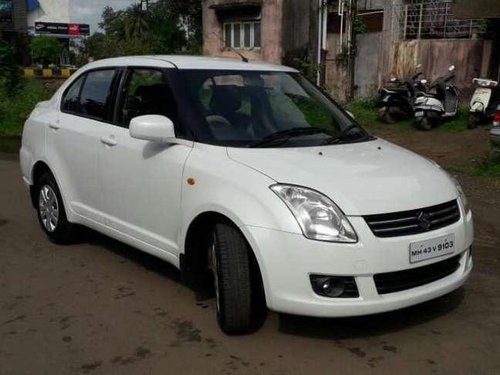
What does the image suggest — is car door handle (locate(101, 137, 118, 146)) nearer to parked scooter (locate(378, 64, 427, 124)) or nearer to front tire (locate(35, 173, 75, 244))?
front tire (locate(35, 173, 75, 244))

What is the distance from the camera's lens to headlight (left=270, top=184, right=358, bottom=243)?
3184 millimetres

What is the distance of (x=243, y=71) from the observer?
4.44 m

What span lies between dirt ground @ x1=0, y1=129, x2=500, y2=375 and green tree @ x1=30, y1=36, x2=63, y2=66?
2116 inches

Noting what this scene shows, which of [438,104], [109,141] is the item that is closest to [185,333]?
[109,141]

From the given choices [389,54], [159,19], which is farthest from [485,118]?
[159,19]

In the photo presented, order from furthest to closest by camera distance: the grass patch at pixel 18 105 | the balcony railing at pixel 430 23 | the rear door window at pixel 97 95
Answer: the balcony railing at pixel 430 23 → the grass patch at pixel 18 105 → the rear door window at pixel 97 95

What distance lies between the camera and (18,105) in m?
13.9

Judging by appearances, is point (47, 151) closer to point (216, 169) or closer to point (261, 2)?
point (216, 169)

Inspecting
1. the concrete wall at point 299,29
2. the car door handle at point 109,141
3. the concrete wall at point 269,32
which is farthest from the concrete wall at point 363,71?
the car door handle at point 109,141

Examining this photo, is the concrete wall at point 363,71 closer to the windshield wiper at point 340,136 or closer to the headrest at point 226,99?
the windshield wiper at point 340,136

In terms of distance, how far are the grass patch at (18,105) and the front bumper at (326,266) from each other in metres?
11.0

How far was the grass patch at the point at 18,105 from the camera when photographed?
1316 centimetres

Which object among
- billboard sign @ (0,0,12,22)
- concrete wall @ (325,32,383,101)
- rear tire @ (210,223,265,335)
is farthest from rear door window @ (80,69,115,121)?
billboard sign @ (0,0,12,22)

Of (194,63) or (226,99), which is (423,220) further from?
(194,63)
